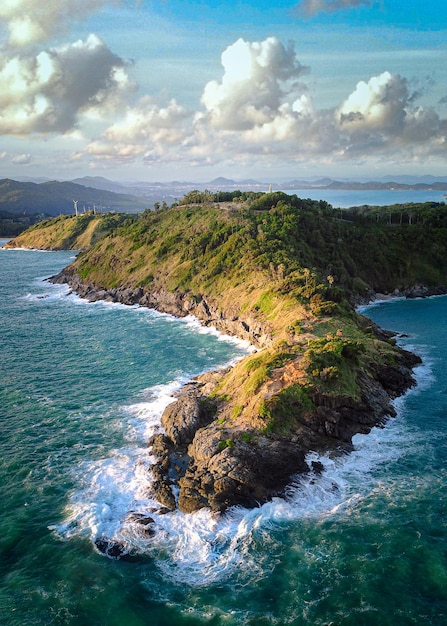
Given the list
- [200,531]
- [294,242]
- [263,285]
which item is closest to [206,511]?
[200,531]

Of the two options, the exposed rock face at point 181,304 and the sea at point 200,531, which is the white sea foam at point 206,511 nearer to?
the sea at point 200,531

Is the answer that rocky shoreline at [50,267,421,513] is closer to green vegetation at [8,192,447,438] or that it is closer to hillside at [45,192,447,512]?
hillside at [45,192,447,512]

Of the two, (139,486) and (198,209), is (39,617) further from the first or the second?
(198,209)

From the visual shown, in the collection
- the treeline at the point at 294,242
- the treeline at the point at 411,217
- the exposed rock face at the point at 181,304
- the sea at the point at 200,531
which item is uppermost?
the treeline at the point at 411,217

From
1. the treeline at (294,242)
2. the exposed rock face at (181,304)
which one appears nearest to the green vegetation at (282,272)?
the treeline at (294,242)

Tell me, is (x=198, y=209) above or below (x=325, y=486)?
above

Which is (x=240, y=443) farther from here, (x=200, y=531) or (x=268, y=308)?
(x=268, y=308)

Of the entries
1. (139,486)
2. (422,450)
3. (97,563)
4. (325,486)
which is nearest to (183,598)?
(97,563)
